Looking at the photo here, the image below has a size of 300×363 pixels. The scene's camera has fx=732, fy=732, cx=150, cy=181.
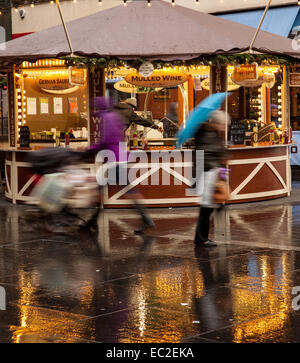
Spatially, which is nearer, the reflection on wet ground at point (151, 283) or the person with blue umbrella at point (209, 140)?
the reflection on wet ground at point (151, 283)

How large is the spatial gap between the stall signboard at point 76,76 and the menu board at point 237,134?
137 inches

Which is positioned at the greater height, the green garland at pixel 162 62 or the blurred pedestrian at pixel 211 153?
the green garland at pixel 162 62

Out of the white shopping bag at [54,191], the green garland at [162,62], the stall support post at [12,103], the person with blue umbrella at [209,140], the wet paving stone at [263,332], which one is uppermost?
the green garland at [162,62]

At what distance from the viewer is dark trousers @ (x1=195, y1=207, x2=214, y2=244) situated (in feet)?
33.1

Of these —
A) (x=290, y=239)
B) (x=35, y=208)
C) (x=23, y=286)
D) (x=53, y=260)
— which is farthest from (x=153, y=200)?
(x=23, y=286)

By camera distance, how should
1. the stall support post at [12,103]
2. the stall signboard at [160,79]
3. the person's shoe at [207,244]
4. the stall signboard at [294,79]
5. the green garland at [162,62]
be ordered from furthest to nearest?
the stall signboard at [294,79], the stall signboard at [160,79], the stall support post at [12,103], the green garland at [162,62], the person's shoe at [207,244]

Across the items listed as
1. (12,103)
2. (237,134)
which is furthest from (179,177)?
(12,103)

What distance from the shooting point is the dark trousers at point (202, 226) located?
10.1m

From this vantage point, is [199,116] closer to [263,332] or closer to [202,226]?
[202,226]

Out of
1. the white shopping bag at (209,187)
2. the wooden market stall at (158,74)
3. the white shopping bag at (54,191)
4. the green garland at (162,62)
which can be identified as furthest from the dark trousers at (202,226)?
the green garland at (162,62)

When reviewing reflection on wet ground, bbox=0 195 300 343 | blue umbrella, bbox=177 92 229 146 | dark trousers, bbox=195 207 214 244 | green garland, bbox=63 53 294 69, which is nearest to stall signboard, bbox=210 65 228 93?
green garland, bbox=63 53 294 69

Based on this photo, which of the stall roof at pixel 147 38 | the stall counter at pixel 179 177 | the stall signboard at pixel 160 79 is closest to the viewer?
the stall roof at pixel 147 38

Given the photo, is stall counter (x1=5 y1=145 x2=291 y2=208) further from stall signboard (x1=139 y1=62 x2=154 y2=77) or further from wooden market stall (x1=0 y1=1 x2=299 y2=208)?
stall signboard (x1=139 y1=62 x2=154 y2=77)

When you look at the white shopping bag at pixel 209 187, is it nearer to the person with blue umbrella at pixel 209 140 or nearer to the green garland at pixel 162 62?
the person with blue umbrella at pixel 209 140
